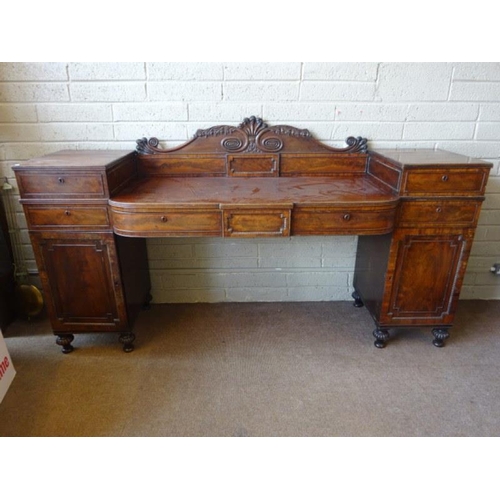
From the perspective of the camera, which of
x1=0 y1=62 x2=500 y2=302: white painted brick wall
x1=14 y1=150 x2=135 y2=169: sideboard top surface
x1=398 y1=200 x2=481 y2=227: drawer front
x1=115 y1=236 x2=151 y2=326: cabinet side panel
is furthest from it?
x1=0 y1=62 x2=500 y2=302: white painted brick wall

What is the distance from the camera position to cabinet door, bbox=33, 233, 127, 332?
6.00 feet

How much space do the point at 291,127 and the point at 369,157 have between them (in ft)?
1.53

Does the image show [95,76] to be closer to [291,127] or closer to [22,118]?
[22,118]

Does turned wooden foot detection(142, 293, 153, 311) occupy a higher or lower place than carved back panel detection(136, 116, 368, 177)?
lower

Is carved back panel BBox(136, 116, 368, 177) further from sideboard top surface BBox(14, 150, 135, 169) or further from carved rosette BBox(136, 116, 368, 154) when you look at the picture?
sideboard top surface BBox(14, 150, 135, 169)

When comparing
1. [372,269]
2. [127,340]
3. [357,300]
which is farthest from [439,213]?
[127,340]

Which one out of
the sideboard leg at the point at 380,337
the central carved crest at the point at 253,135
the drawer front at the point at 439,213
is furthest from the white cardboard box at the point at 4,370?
the drawer front at the point at 439,213

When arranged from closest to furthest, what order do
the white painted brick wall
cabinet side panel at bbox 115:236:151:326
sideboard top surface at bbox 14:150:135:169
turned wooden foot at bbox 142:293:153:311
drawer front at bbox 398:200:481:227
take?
sideboard top surface at bbox 14:150:135:169 < drawer front at bbox 398:200:481:227 < cabinet side panel at bbox 115:236:151:326 < the white painted brick wall < turned wooden foot at bbox 142:293:153:311

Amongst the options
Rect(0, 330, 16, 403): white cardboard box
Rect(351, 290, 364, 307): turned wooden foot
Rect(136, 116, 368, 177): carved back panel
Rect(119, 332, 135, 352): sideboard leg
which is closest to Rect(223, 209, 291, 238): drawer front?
Rect(136, 116, 368, 177): carved back panel

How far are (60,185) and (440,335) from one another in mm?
2061

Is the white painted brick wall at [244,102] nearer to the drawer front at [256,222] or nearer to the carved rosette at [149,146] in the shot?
the carved rosette at [149,146]

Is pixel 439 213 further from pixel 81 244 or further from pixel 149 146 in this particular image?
pixel 81 244

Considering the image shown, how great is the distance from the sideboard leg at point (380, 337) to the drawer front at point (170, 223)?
1.05 metres

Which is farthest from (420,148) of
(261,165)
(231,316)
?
(231,316)
